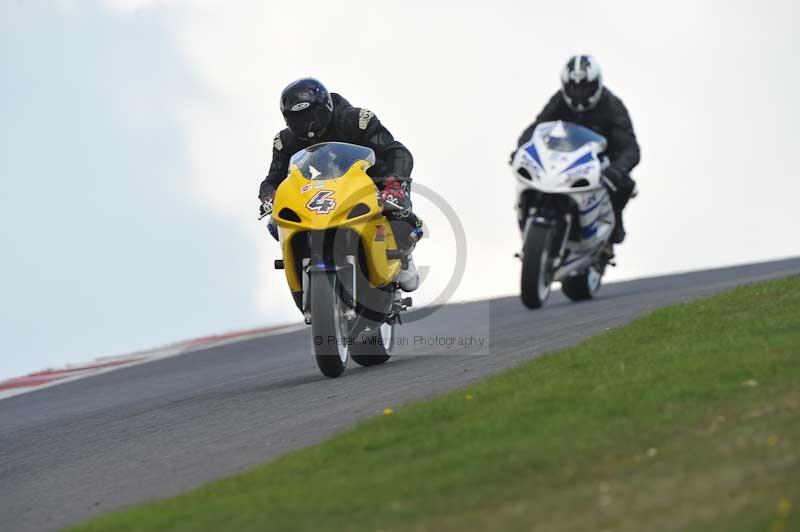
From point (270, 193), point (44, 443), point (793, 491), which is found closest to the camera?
point (793, 491)

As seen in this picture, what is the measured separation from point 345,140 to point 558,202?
3.45 meters

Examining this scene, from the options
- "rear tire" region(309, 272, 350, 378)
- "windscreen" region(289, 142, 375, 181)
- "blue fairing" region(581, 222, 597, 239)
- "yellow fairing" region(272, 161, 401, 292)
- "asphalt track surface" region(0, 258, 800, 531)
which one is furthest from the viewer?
"blue fairing" region(581, 222, 597, 239)

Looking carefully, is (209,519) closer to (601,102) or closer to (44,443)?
(44,443)

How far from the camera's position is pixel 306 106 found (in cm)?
1141

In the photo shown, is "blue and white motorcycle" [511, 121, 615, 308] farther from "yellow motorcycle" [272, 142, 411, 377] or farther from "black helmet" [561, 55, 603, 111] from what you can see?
"yellow motorcycle" [272, 142, 411, 377]

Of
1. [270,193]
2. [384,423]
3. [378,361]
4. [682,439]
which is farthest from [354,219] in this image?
[682,439]

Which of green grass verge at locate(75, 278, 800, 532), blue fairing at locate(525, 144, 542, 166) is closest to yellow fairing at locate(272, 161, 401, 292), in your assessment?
green grass verge at locate(75, 278, 800, 532)

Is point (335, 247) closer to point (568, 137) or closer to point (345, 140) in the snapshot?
point (345, 140)

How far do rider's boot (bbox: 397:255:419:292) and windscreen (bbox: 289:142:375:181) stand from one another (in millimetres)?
909

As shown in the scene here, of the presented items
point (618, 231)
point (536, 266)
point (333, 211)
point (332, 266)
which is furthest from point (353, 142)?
point (618, 231)

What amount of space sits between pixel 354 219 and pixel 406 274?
3.83 ft

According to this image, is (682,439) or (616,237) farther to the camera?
(616,237)

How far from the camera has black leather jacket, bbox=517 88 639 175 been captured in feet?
50.2

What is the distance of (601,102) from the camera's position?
15414mm
